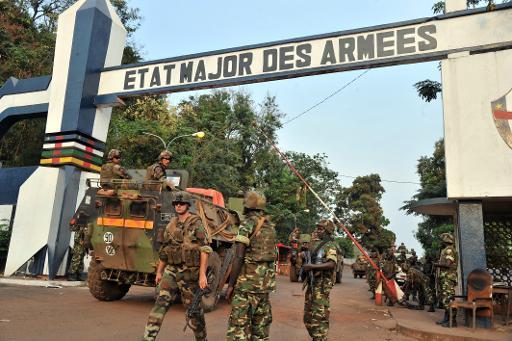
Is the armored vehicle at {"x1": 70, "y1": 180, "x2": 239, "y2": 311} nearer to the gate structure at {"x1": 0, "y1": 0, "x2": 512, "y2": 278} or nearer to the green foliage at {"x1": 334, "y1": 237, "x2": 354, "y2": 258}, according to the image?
the gate structure at {"x1": 0, "y1": 0, "x2": 512, "y2": 278}

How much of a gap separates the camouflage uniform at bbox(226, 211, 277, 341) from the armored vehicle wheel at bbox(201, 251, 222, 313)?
3.48 meters

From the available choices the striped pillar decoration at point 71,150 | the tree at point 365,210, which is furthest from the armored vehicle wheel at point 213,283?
the tree at point 365,210

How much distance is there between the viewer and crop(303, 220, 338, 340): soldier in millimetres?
5000

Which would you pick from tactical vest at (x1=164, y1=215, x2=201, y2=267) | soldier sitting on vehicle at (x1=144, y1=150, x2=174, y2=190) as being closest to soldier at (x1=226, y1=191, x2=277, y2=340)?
tactical vest at (x1=164, y1=215, x2=201, y2=267)

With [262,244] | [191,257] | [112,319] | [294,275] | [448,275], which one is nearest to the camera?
[262,244]

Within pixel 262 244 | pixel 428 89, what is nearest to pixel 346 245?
pixel 428 89

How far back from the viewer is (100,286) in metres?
7.92

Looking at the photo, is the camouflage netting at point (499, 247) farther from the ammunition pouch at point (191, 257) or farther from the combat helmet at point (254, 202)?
the ammunition pouch at point (191, 257)

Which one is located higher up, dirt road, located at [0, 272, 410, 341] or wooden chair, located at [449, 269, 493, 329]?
wooden chair, located at [449, 269, 493, 329]

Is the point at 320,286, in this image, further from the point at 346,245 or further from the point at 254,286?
the point at 346,245

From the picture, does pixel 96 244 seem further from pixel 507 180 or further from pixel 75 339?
pixel 507 180

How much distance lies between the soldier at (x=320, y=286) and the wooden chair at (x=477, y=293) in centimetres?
316

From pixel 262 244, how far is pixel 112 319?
346 cm

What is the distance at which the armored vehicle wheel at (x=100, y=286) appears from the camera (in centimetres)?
784
